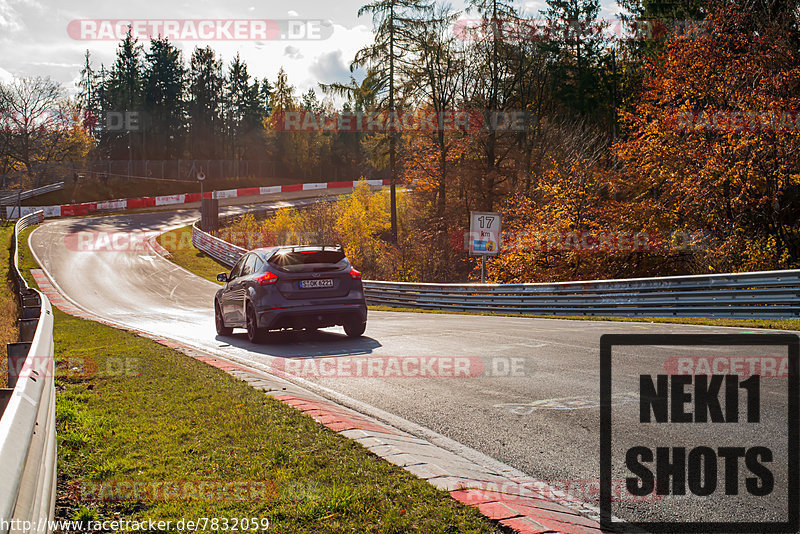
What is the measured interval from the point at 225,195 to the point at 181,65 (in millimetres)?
Answer: 26264

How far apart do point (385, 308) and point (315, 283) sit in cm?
1259

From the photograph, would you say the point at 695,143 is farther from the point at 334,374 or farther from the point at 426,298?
the point at 334,374

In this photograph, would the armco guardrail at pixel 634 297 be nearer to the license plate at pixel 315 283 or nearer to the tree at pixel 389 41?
the license plate at pixel 315 283

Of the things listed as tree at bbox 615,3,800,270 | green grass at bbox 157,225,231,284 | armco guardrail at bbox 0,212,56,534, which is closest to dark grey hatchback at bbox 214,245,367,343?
armco guardrail at bbox 0,212,56,534

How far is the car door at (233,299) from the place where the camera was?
43.5 feet

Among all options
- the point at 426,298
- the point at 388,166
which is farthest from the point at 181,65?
the point at 426,298

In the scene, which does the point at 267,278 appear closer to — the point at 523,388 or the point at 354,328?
the point at 354,328

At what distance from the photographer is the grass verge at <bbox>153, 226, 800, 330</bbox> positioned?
12.8 metres

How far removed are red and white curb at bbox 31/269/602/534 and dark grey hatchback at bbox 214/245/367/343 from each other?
4.71 m

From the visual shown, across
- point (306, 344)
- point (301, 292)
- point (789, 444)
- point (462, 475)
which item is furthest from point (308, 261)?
point (789, 444)

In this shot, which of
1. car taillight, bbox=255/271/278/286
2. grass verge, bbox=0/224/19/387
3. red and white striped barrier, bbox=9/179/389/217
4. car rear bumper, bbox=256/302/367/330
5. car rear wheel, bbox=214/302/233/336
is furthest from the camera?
red and white striped barrier, bbox=9/179/389/217

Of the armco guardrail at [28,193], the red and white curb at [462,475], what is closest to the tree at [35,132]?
the armco guardrail at [28,193]

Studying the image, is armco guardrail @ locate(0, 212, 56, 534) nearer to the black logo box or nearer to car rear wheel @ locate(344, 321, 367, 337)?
the black logo box

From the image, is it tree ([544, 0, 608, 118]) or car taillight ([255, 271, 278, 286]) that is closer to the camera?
car taillight ([255, 271, 278, 286])
